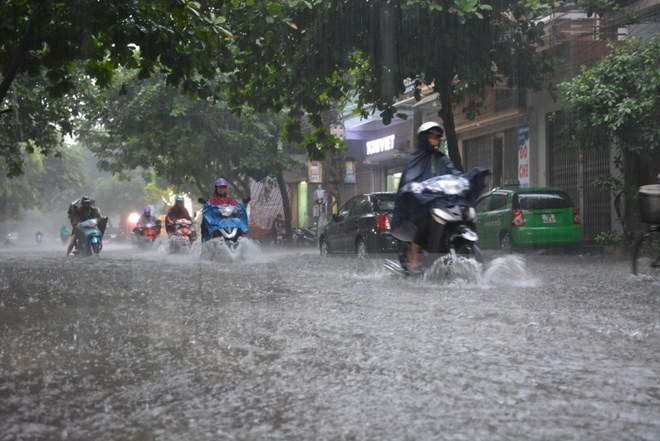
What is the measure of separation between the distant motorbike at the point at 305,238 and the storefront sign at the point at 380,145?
4155 millimetres

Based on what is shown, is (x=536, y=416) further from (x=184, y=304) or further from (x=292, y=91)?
(x=292, y=91)

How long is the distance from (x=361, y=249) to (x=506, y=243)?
3122 millimetres

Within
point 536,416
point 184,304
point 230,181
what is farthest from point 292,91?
point 230,181

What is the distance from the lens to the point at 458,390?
13.9ft

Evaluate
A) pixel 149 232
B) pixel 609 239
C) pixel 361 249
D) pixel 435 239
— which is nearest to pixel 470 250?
pixel 435 239

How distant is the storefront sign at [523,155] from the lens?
2597 cm

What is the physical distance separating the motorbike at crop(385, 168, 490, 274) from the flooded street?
73 centimetres

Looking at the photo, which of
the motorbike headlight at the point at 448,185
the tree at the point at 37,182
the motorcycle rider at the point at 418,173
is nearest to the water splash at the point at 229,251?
the motorcycle rider at the point at 418,173

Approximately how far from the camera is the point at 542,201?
19188 mm

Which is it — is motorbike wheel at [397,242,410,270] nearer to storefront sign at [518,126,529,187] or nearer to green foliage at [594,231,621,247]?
green foliage at [594,231,621,247]

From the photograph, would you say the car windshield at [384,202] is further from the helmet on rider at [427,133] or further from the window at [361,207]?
the helmet on rider at [427,133]

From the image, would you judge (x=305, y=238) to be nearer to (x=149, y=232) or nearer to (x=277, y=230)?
(x=277, y=230)

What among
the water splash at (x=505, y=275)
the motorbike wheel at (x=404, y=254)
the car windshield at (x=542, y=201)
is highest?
the car windshield at (x=542, y=201)

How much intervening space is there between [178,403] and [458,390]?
1.30m
